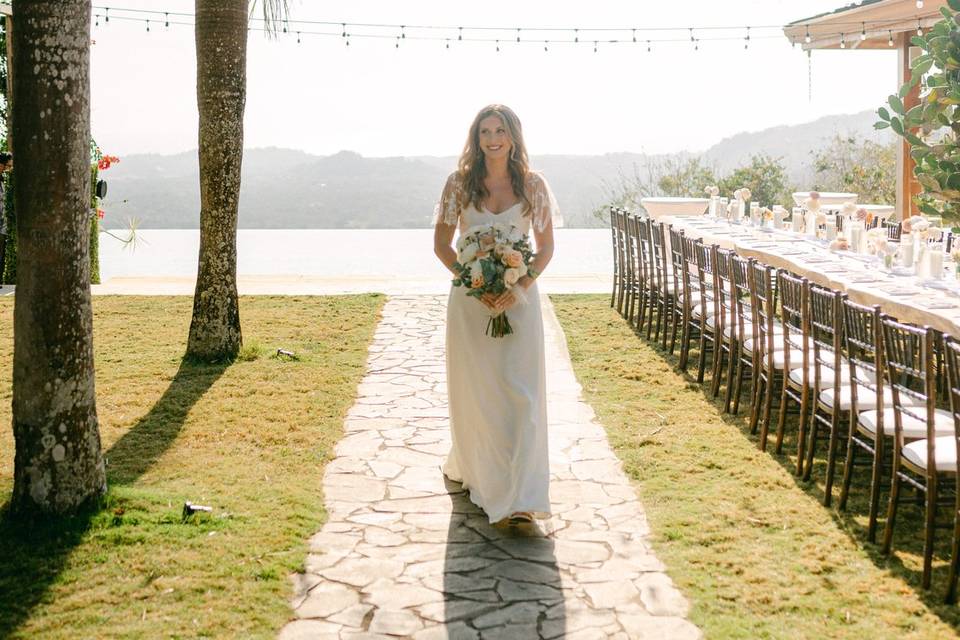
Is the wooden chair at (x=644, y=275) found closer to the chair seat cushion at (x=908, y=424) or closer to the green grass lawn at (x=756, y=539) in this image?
the green grass lawn at (x=756, y=539)

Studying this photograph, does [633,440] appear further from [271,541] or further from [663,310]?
[663,310]

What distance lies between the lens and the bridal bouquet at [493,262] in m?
4.83

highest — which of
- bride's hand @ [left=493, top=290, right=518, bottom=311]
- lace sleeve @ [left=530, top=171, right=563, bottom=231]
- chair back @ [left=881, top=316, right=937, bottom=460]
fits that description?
lace sleeve @ [left=530, top=171, right=563, bottom=231]

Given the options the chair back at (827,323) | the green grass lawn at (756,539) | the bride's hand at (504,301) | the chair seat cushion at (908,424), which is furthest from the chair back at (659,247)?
the bride's hand at (504,301)

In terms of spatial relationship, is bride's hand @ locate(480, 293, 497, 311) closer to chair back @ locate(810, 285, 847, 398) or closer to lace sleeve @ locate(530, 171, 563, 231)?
lace sleeve @ locate(530, 171, 563, 231)

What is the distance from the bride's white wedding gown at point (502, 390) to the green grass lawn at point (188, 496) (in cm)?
85

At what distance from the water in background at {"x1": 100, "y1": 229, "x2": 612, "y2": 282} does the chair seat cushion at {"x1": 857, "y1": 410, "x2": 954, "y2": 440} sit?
9663 millimetres

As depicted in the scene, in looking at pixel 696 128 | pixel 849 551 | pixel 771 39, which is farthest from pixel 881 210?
pixel 696 128

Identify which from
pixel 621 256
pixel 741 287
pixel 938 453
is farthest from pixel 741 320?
pixel 621 256

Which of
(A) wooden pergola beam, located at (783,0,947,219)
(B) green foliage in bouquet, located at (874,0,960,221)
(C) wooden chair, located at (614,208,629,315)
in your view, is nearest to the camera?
(B) green foliage in bouquet, located at (874,0,960,221)

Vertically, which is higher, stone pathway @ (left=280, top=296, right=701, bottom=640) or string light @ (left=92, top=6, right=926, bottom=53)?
string light @ (left=92, top=6, right=926, bottom=53)

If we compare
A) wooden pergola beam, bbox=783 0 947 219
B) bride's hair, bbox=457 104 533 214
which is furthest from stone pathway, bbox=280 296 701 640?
wooden pergola beam, bbox=783 0 947 219

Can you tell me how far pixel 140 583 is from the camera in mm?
4109

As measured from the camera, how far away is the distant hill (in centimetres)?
2198
